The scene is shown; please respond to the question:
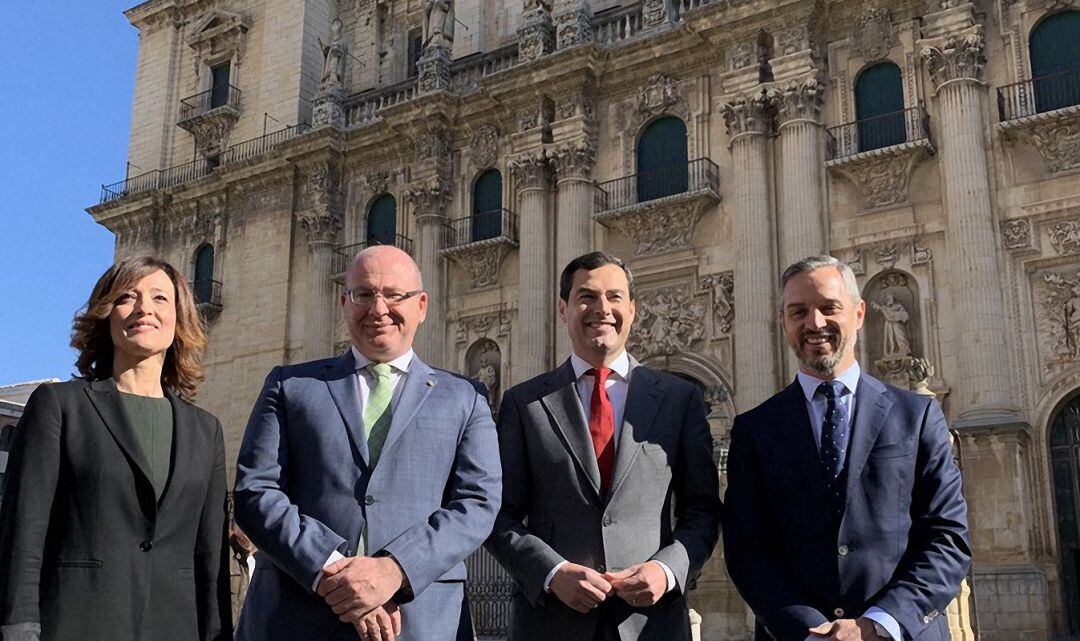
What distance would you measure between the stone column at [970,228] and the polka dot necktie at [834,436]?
11336 mm

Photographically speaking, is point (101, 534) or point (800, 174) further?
point (800, 174)

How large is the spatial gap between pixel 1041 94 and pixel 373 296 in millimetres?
14552

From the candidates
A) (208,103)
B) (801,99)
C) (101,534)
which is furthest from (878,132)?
(208,103)

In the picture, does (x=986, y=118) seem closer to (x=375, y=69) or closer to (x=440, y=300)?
(x=440, y=300)

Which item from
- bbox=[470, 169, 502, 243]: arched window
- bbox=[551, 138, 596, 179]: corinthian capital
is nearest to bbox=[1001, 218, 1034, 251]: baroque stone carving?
bbox=[551, 138, 596, 179]: corinthian capital

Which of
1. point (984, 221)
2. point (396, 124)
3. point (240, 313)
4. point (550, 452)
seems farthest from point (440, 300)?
point (550, 452)

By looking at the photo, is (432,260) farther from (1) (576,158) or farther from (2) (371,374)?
(2) (371,374)

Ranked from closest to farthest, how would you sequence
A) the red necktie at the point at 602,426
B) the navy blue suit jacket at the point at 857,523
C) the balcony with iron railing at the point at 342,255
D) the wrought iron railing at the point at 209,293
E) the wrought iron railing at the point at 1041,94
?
the navy blue suit jacket at the point at 857,523, the red necktie at the point at 602,426, the wrought iron railing at the point at 1041,94, the balcony with iron railing at the point at 342,255, the wrought iron railing at the point at 209,293

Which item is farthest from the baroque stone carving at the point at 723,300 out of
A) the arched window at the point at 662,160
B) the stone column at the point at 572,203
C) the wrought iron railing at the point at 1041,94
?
the wrought iron railing at the point at 1041,94

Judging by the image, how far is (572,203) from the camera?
19.4 m

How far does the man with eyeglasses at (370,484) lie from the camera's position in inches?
134

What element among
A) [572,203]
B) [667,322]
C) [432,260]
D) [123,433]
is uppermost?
[572,203]

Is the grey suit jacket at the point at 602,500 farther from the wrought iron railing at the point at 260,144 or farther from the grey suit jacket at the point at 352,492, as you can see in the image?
the wrought iron railing at the point at 260,144

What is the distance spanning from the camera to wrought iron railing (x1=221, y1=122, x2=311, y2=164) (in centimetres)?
2455
